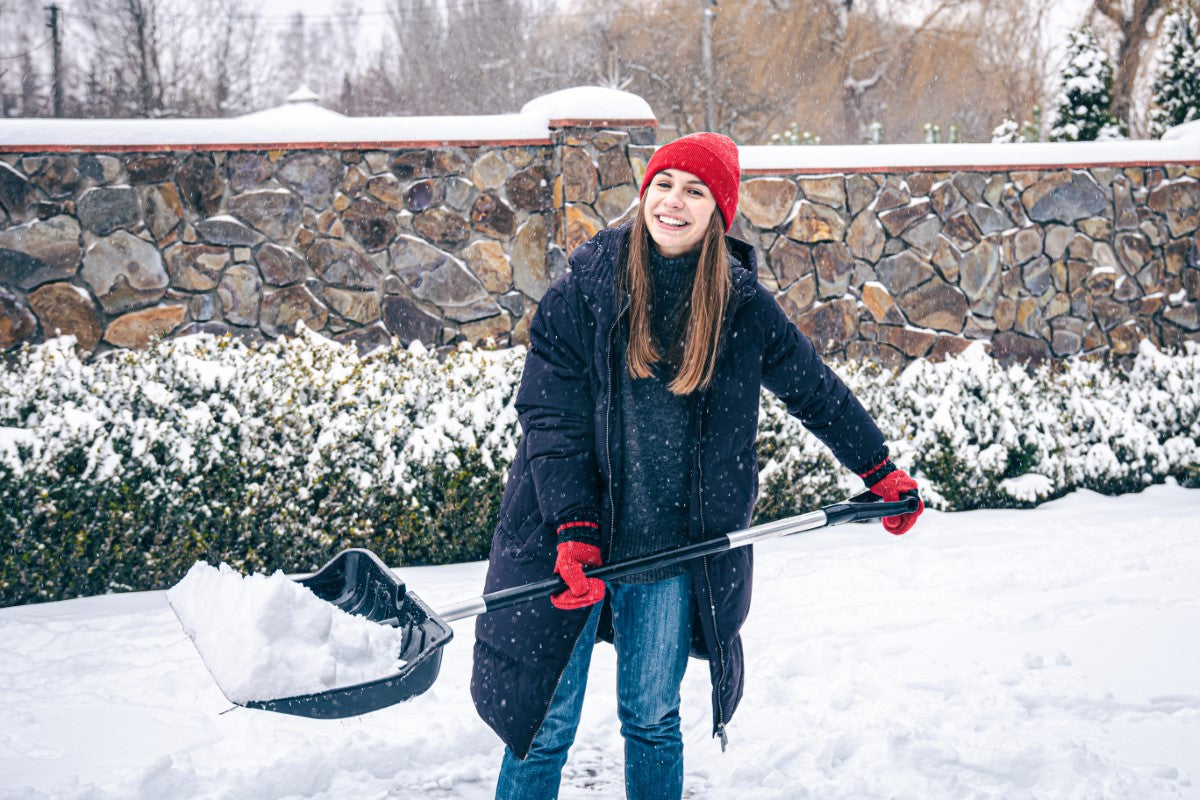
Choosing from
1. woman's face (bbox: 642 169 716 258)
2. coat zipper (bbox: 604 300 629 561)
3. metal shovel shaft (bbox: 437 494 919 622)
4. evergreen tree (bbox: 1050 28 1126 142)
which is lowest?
metal shovel shaft (bbox: 437 494 919 622)

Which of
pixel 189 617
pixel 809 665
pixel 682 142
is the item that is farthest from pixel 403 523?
pixel 682 142

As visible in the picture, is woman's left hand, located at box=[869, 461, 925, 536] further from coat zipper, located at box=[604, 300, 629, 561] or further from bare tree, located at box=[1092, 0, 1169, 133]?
bare tree, located at box=[1092, 0, 1169, 133]

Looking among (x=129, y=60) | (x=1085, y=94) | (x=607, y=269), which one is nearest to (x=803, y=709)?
(x=607, y=269)

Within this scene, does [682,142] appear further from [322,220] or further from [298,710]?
[322,220]

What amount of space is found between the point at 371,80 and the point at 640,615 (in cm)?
3532

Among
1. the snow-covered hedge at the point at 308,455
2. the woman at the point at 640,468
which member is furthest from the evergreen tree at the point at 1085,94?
the woman at the point at 640,468

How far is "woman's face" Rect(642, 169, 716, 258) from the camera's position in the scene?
2.20 metres

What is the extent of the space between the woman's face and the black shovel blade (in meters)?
0.94

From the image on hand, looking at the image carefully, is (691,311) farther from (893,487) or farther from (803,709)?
(803,709)

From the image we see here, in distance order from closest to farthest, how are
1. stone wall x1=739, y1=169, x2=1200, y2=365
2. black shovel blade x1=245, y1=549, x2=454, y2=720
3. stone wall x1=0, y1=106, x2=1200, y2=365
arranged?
black shovel blade x1=245, y1=549, x2=454, y2=720
stone wall x1=0, y1=106, x2=1200, y2=365
stone wall x1=739, y1=169, x2=1200, y2=365

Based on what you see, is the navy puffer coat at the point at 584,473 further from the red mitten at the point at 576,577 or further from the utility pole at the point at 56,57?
the utility pole at the point at 56,57

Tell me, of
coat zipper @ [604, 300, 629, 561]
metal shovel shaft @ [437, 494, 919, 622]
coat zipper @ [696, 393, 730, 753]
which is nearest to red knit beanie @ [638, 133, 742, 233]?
coat zipper @ [604, 300, 629, 561]

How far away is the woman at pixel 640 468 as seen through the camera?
7.04 ft

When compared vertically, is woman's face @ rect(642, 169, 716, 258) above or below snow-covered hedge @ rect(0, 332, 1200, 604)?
above
